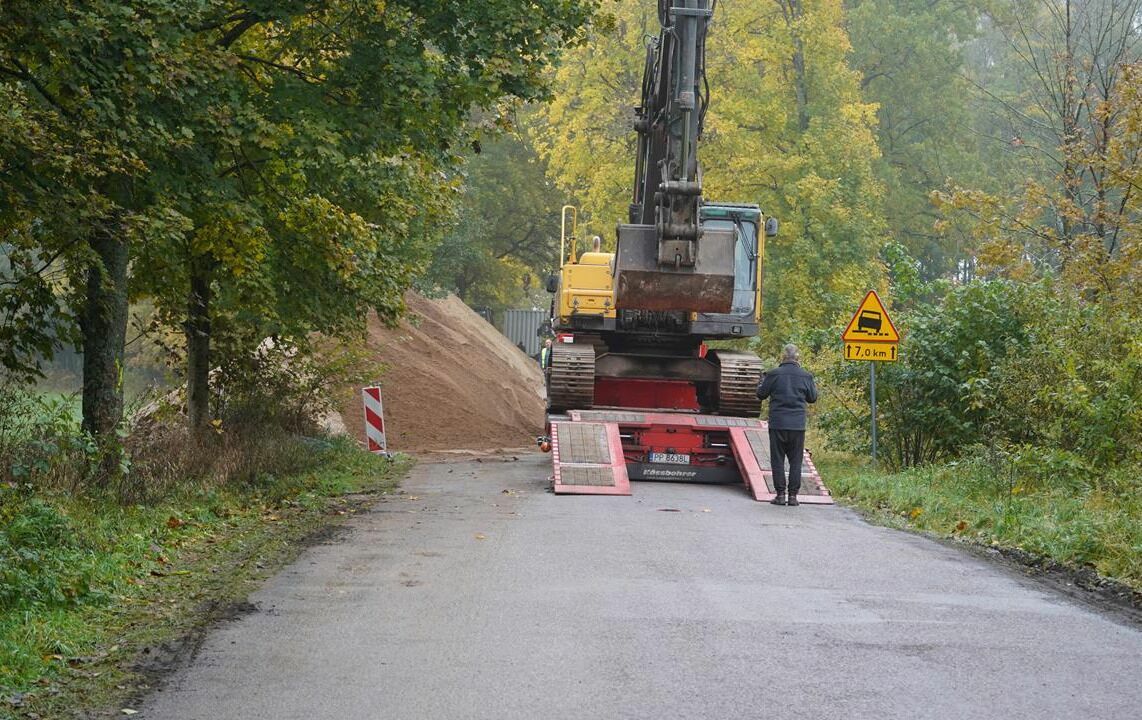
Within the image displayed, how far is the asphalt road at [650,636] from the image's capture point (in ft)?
22.9

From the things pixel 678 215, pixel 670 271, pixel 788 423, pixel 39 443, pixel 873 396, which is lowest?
pixel 39 443

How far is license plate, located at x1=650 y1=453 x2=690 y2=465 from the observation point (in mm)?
19438

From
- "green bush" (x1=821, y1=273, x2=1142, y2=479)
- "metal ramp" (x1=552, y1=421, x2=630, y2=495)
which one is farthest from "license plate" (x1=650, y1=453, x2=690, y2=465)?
"green bush" (x1=821, y1=273, x2=1142, y2=479)

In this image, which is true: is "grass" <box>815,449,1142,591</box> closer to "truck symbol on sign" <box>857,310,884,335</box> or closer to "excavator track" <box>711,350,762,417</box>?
"excavator track" <box>711,350,762,417</box>

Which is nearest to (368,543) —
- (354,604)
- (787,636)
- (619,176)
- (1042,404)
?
(354,604)

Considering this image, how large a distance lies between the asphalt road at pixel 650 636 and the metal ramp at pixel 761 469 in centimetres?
413

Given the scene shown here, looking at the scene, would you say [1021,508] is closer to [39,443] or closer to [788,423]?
[788,423]

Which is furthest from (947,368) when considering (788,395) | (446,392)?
(446,392)

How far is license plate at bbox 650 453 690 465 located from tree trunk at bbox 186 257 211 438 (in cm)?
572

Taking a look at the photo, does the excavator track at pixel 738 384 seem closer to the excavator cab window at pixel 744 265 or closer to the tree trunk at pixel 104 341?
the excavator cab window at pixel 744 265

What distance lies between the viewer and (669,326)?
2247 centimetres

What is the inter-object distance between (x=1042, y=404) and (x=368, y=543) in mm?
9735

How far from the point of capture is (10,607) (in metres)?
9.07

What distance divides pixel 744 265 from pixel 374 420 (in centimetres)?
734
